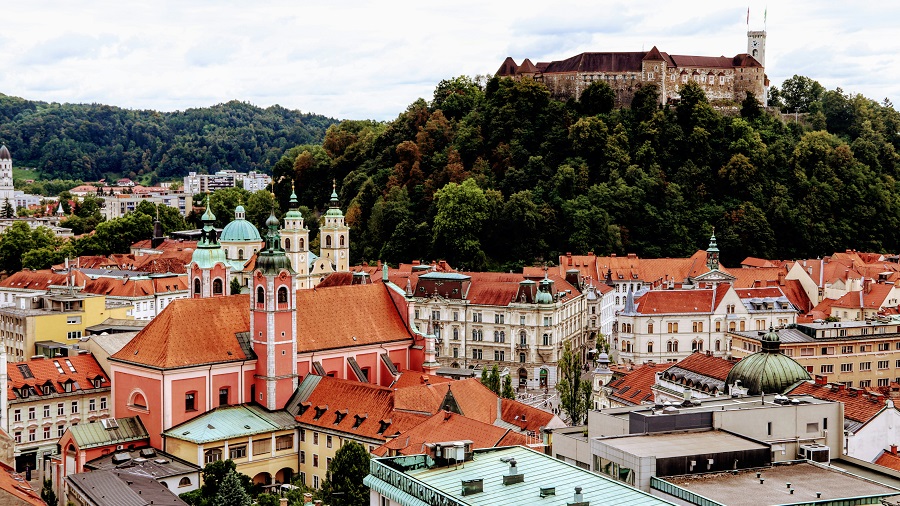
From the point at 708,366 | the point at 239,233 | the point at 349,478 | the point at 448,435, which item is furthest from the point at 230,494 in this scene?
the point at 239,233

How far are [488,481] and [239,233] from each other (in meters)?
79.1

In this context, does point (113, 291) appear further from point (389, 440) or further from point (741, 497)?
point (741, 497)

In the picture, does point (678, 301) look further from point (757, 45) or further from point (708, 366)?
point (757, 45)

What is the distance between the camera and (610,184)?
4803 inches

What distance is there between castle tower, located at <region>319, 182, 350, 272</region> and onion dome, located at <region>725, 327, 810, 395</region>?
62.0m

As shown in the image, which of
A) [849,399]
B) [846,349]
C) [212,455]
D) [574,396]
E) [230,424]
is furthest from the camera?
[846,349]

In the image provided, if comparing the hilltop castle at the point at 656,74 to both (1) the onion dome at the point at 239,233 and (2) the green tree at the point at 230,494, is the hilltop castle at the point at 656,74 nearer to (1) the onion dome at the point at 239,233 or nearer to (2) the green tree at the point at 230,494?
(1) the onion dome at the point at 239,233

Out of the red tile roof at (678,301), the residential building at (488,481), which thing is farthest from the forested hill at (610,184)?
the residential building at (488,481)

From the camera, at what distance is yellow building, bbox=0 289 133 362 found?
78062mm

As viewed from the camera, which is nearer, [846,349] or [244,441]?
[244,441]

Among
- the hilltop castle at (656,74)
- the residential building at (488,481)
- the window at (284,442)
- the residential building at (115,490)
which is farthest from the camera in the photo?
the hilltop castle at (656,74)

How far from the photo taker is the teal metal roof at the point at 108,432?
5659cm

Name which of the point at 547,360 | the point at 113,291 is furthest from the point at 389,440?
the point at 113,291

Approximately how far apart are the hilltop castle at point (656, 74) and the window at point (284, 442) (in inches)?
3112
